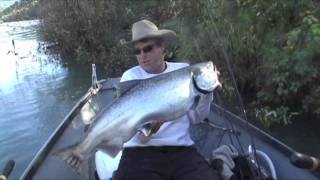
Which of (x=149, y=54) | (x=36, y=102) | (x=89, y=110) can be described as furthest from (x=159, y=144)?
(x=36, y=102)

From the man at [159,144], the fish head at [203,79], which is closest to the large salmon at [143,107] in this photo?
the fish head at [203,79]

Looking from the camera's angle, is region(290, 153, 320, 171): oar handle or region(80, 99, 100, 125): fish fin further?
region(80, 99, 100, 125): fish fin

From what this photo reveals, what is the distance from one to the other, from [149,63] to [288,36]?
180 inches

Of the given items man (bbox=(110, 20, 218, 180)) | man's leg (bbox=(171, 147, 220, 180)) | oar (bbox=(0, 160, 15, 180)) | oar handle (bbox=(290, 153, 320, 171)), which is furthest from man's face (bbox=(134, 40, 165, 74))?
oar handle (bbox=(290, 153, 320, 171))

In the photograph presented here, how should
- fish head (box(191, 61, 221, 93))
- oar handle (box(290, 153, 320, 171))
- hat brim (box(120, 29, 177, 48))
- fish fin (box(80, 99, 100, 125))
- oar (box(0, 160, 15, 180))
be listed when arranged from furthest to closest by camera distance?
fish fin (box(80, 99, 100, 125))
hat brim (box(120, 29, 177, 48))
fish head (box(191, 61, 221, 93))
oar (box(0, 160, 15, 180))
oar handle (box(290, 153, 320, 171))

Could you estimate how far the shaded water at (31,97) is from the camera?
930 centimetres

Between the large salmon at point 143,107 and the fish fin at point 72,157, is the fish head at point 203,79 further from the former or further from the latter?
the fish fin at point 72,157

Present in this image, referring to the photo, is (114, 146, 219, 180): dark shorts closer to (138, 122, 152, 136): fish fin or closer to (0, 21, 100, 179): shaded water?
(138, 122, 152, 136): fish fin

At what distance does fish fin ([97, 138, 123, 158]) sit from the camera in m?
3.36

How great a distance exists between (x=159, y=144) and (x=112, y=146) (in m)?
0.57

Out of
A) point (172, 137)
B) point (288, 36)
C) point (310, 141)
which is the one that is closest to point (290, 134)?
point (310, 141)

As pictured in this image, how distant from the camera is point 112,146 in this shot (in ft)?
11.1

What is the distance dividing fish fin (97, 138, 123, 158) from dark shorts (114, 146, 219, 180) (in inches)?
14.1

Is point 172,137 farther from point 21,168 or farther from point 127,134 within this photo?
point 21,168
